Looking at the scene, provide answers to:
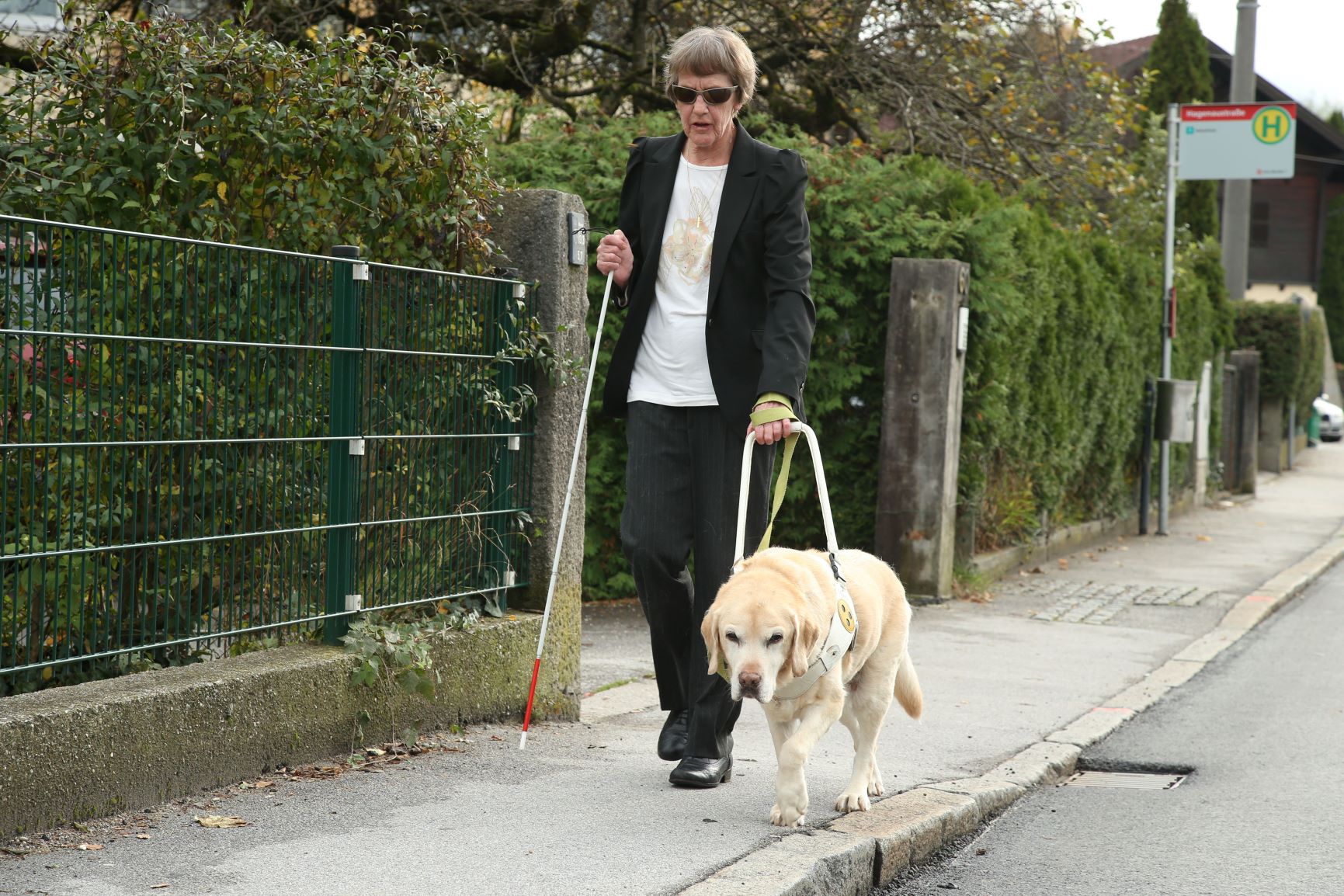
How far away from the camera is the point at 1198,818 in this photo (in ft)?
17.5

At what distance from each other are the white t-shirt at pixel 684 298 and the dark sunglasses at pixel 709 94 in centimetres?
24

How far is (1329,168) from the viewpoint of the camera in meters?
54.6

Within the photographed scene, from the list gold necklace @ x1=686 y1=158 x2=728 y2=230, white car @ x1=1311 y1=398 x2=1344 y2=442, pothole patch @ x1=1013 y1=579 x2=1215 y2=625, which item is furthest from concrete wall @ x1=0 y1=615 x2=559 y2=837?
white car @ x1=1311 y1=398 x2=1344 y2=442

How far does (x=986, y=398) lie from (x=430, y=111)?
5927 millimetres

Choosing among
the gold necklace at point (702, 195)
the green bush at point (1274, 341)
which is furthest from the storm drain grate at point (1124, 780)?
the green bush at point (1274, 341)

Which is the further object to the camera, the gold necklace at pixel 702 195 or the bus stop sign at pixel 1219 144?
the bus stop sign at pixel 1219 144

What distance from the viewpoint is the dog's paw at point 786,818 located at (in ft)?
14.5

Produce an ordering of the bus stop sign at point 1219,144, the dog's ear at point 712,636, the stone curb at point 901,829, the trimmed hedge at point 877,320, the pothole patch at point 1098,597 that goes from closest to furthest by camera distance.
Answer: the stone curb at point 901,829 → the dog's ear at point 712,636 → the trimmed hedge at point 877,320 → the pothole patch at point 1098,597 → the bus stop sign at point 1219,144

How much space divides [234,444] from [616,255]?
1.33 metres

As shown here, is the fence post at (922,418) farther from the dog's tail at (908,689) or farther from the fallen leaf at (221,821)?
the fallen leaf at (221,821)

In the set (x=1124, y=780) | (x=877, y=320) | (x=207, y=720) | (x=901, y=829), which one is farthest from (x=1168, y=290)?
(x=207, y=720)

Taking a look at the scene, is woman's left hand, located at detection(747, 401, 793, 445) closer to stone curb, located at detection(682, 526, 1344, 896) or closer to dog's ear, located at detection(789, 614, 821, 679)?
dog's ear, located at detection(789, 614, 821, 679)

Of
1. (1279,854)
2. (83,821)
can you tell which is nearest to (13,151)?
(83,821)

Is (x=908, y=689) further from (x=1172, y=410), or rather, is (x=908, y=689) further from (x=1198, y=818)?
(x=1172, y=410)
